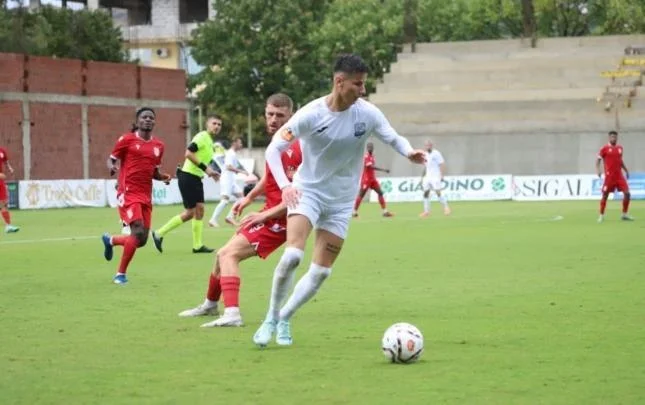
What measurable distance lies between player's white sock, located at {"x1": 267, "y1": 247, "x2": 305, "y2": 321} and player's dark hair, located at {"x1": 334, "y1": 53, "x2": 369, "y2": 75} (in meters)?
1.40

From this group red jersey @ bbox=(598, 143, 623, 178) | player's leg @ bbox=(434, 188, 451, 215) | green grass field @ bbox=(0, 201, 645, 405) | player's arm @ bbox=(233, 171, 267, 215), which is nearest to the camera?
green grass field @ bbox=(0, 201, 645, 405)

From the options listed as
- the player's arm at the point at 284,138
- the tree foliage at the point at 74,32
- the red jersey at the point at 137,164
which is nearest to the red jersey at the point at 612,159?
the red jersey at the point at 137,164

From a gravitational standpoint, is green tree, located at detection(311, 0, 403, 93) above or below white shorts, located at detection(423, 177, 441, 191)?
above

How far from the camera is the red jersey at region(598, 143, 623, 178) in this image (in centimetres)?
3333

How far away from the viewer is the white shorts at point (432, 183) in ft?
126

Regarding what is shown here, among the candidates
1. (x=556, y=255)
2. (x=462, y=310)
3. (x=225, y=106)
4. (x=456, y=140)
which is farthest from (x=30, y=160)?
(x=462, y=310)

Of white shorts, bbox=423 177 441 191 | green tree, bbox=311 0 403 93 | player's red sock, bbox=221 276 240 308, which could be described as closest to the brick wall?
green tree, bbox=311 0 403 93

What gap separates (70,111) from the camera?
195 ft

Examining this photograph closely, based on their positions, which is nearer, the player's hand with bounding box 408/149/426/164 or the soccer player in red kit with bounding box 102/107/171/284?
the player's hand with bounding box 408/149/426/164

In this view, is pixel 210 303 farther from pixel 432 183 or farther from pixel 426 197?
pixel 432 183

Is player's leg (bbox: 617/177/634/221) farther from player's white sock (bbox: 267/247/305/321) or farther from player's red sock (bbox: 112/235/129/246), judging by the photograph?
player's white sock (bbox: 267/247/305/321)

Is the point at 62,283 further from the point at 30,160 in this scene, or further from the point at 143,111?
the point at 30,160

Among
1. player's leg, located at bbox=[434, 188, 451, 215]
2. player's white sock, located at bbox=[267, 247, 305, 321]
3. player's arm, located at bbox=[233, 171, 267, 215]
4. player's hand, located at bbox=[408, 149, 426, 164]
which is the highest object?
player's hand, located at bbox=[408, 149, 426, 164]

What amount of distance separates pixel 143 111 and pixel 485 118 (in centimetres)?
4559
